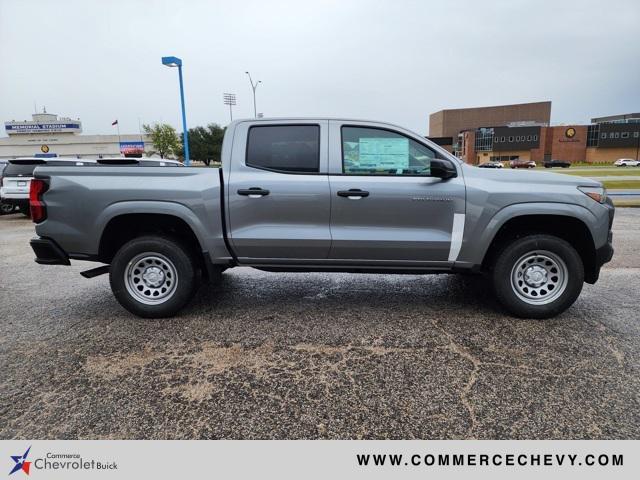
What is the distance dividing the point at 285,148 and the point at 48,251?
250 centimetres

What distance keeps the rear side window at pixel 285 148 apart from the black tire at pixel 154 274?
3.81ft

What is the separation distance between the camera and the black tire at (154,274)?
12.7ft

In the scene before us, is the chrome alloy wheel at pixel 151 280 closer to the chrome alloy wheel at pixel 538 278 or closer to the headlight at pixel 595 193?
the chrome alloy wheel at pixel 538 278

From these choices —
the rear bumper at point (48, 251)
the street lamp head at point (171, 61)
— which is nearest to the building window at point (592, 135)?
the street lamp head at point (171, 61)

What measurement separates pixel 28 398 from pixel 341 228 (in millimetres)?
2690

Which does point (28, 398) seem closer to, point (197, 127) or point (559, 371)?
point (559, 371)

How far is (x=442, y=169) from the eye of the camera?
3.57 m

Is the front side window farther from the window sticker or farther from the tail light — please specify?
the tail light

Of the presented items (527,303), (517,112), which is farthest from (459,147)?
(527,303)

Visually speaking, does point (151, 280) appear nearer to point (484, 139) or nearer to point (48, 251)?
point (48, 251)
